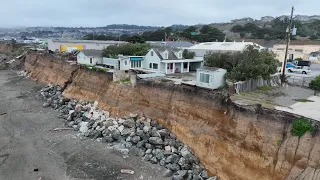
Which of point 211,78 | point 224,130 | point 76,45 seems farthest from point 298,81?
point 76,45

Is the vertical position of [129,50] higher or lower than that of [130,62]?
higher

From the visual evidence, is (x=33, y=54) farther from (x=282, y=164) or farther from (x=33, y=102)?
(x=282, y=164)

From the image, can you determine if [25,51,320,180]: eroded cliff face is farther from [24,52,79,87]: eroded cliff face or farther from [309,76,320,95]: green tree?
[24,52,79,87]: eroded cliff face

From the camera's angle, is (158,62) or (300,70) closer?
(158,62)

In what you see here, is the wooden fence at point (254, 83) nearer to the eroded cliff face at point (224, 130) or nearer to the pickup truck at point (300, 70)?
the eroded cliff face at point (224, 130)

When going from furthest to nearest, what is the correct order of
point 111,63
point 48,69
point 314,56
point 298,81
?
point 314,56 → point 48,69 → point 111,63 → point 298,81

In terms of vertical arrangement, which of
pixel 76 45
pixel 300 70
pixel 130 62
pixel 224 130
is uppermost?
pixel 76 45

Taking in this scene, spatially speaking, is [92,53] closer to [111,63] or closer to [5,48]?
[111,63]
